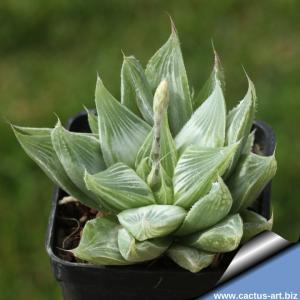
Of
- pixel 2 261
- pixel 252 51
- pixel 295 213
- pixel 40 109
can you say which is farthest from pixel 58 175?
pixel 252 51

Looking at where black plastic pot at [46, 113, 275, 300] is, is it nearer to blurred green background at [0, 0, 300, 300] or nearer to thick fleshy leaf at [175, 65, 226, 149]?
thick fleshy leaf at [175, 65, 226, 149]

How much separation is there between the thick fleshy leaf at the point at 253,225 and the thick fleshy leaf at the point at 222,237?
0.11 ft

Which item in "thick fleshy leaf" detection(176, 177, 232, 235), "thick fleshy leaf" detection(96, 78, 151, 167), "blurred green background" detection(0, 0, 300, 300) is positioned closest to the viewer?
"thick fleshy leaf" detection(176, 177, 232, 235)

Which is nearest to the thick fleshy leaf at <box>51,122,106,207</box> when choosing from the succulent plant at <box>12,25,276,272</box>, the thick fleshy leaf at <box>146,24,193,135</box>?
the succulent plant at <box>12,25,276,272</box>

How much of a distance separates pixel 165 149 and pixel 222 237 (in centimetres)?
14

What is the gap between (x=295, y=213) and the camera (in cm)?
173

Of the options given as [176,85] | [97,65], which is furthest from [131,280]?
[97,65]

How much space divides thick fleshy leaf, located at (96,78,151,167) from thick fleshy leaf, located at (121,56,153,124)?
3 centimetres

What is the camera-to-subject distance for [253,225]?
93 cm

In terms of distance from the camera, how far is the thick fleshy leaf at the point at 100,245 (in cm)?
91

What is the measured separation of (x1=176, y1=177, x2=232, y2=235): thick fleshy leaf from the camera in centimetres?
87

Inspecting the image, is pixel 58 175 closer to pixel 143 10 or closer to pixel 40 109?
pixel 40 109

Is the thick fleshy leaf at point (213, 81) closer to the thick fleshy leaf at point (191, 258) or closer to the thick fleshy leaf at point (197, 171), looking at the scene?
the thick fleshy leaf at point (197, 171)

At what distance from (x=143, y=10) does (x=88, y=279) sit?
146 centimetres
